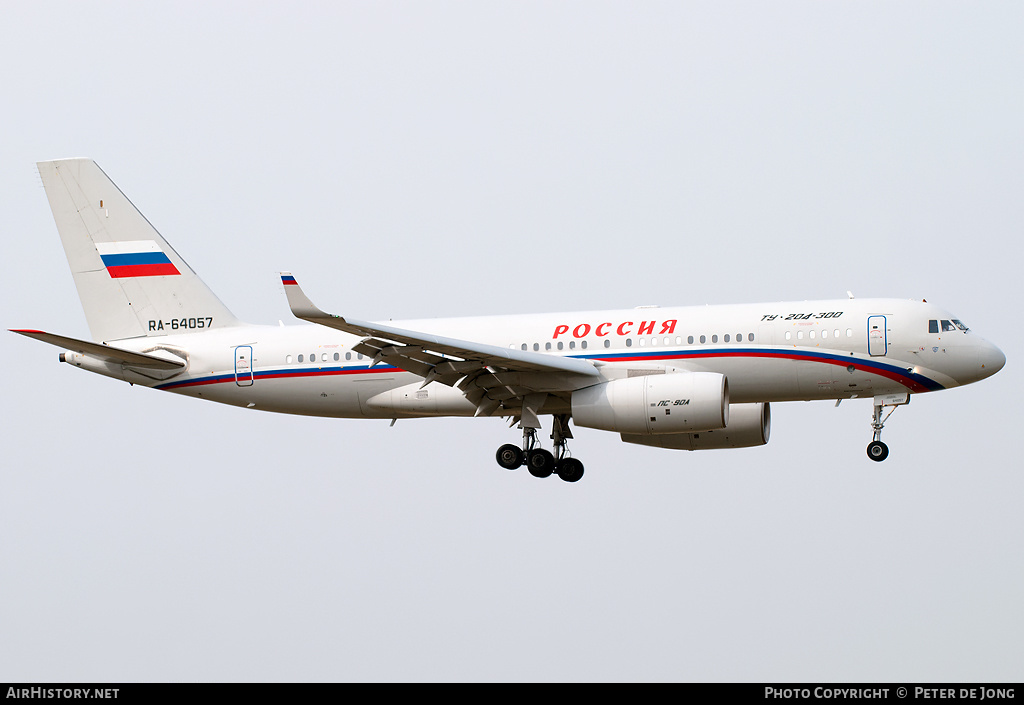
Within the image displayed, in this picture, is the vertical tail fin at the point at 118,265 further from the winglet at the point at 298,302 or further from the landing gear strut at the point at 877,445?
the landing gear strut at the point at 877,445

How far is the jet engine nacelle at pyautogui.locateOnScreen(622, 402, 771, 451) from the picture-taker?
1474 inches

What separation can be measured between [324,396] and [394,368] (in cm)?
219

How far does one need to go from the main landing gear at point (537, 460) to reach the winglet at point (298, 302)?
9040 mm

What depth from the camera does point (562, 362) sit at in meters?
33.7

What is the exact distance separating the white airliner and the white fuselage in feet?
0.12

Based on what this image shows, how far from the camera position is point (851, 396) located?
34.7 meters

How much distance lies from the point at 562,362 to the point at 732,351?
4349mm

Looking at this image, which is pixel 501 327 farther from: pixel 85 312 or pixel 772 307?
pixel 85 312

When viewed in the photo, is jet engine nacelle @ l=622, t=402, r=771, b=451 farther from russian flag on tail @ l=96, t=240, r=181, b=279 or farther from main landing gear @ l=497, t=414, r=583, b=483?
russian flag on tail @ l=96, t=240, r=181, b=279

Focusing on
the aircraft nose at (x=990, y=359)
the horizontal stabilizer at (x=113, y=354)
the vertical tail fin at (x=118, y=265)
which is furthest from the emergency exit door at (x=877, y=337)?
the horizontal stabilizer at (x=113, y=354)

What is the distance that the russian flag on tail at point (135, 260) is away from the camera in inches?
1564

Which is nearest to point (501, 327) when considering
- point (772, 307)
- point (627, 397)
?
point (627, 397)

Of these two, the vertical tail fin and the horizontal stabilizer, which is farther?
the vertical tail fin

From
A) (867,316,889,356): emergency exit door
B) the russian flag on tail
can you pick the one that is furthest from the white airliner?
the russian flag on tail
